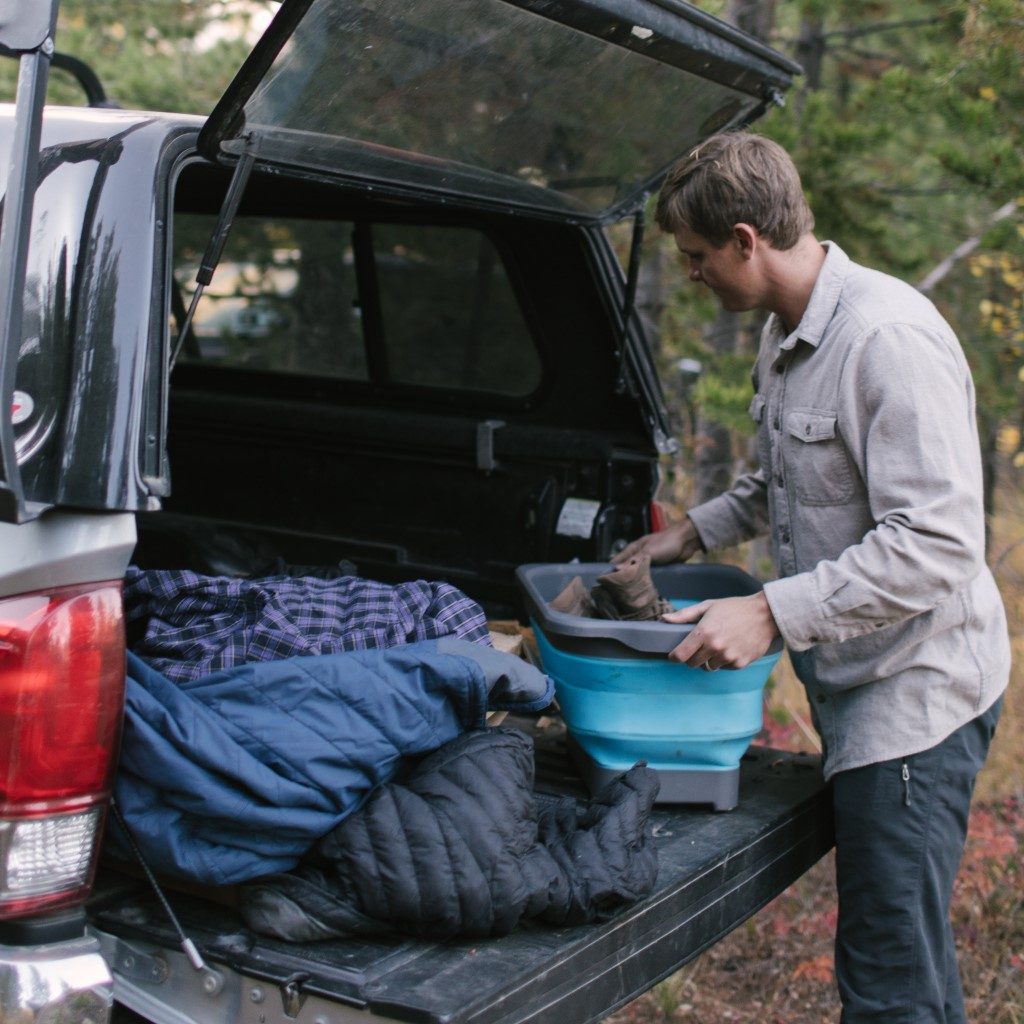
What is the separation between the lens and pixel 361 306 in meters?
3.90

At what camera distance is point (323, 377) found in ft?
13.1

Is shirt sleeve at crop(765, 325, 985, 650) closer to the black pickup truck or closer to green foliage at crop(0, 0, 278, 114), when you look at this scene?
the black pickup truck

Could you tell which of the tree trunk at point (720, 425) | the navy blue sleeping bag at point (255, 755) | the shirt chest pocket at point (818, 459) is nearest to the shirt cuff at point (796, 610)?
the shirt chest pocket at point (818, 459)

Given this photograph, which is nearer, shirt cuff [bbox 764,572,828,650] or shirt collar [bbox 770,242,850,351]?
shirt cuff [bbox 764,572,828,650]

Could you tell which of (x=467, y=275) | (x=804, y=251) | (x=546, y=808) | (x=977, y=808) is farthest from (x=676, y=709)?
(x=977, y=808)

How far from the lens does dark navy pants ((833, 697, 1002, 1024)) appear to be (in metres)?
2.50

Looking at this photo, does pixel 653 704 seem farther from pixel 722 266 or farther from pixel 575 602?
pixel 722 266

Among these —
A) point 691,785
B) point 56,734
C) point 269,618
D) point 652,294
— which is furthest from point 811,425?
point 652,294

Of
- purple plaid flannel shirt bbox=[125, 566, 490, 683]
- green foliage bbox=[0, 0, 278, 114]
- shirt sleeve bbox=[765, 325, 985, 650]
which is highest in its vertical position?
green foliage bbox=[0, 0, 278, 114]

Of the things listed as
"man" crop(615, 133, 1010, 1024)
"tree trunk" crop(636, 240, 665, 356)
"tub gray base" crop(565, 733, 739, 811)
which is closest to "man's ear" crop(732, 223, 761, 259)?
"man" crop(615, 133, 1010, 1024)

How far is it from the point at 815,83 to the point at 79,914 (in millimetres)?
5605

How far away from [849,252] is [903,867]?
314 centimetres

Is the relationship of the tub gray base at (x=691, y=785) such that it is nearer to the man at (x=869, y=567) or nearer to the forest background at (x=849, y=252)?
the man at (x=869, y=567)

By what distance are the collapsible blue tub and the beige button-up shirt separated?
184mm
